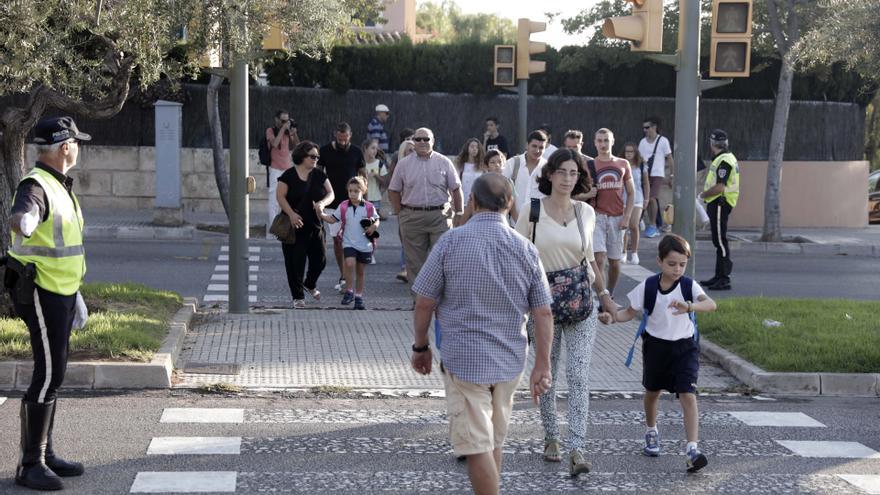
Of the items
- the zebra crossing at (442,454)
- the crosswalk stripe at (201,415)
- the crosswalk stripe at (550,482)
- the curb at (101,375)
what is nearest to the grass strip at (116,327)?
the curb at (101,375)

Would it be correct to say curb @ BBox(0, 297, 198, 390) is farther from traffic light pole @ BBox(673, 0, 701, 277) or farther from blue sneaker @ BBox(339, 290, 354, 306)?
traffic light pole @ BBox(673, 0, 701, 277)

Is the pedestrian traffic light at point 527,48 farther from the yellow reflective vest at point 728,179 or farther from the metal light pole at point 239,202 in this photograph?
the metal light pole at point 239,202

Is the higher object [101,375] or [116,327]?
[116,327]

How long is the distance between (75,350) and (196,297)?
460cm

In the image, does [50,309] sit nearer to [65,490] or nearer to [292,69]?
[65,490]

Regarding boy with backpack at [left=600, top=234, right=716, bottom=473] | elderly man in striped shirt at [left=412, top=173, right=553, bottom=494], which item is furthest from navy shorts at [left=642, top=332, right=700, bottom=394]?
elderly man in striped shirt at [left=412, top=173, right=553, bottom=494]

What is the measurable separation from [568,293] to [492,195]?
1.39 m

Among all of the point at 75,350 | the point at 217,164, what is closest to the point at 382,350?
the point at 75,350

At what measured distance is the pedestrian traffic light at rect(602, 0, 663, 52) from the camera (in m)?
12.9

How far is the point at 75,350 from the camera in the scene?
31.1ft

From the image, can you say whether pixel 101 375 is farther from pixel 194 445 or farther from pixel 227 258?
pixel 227 258

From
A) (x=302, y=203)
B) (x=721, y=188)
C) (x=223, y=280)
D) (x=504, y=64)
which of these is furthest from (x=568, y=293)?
(x=504, y=64)

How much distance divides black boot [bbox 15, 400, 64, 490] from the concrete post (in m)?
14.7

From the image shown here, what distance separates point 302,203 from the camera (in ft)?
43.0
